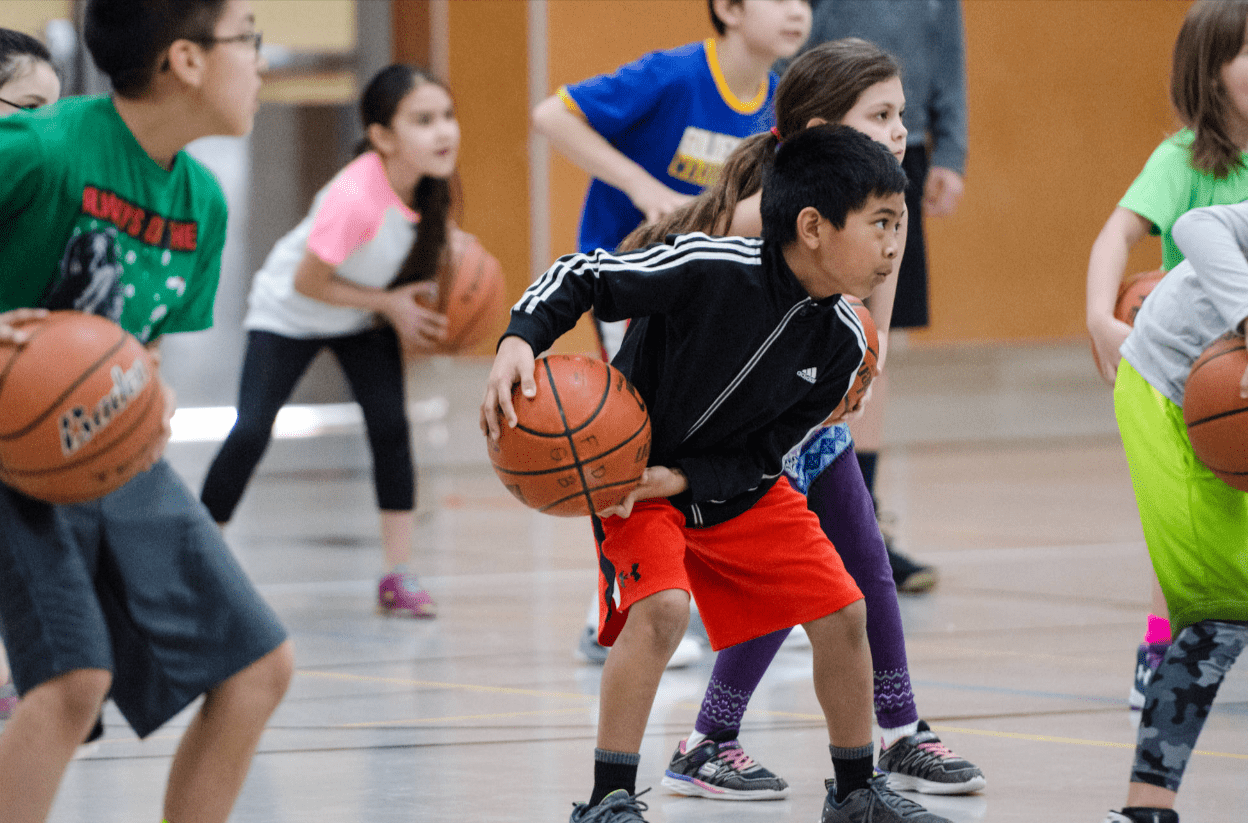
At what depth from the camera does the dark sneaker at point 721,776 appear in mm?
3197

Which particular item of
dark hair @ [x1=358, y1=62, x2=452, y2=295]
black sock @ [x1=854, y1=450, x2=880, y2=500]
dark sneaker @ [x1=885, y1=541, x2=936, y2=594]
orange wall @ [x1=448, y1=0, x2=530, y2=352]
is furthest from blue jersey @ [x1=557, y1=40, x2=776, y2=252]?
orange wall @ [x1=448, y1=0, x2=530, y2=352]

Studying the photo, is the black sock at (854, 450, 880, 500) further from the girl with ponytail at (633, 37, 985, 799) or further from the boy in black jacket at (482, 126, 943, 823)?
the boy in black jacket at (482, 126, 943, 823)

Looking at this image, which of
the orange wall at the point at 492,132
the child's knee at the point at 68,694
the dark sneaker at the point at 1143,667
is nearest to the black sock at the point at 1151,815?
the dark sneaker at the point at 1143,667

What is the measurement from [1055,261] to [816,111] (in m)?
8.09

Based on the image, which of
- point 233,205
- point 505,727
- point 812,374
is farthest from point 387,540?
point 233,205

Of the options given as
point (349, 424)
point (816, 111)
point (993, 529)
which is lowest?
point (349, 424)

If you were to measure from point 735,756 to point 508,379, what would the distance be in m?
1.02

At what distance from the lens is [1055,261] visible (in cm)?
1087

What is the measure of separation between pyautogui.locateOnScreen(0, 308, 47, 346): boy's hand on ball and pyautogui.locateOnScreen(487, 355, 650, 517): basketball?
0.81m

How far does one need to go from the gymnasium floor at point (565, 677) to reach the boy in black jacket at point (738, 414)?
1.16 feet

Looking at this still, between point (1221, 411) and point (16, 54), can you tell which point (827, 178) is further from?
point (16, 54)

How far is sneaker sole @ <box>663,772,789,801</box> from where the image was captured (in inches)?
126

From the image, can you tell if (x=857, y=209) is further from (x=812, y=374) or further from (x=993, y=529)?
(x=993, y=529)

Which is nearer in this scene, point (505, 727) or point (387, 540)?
point (505, 727)
